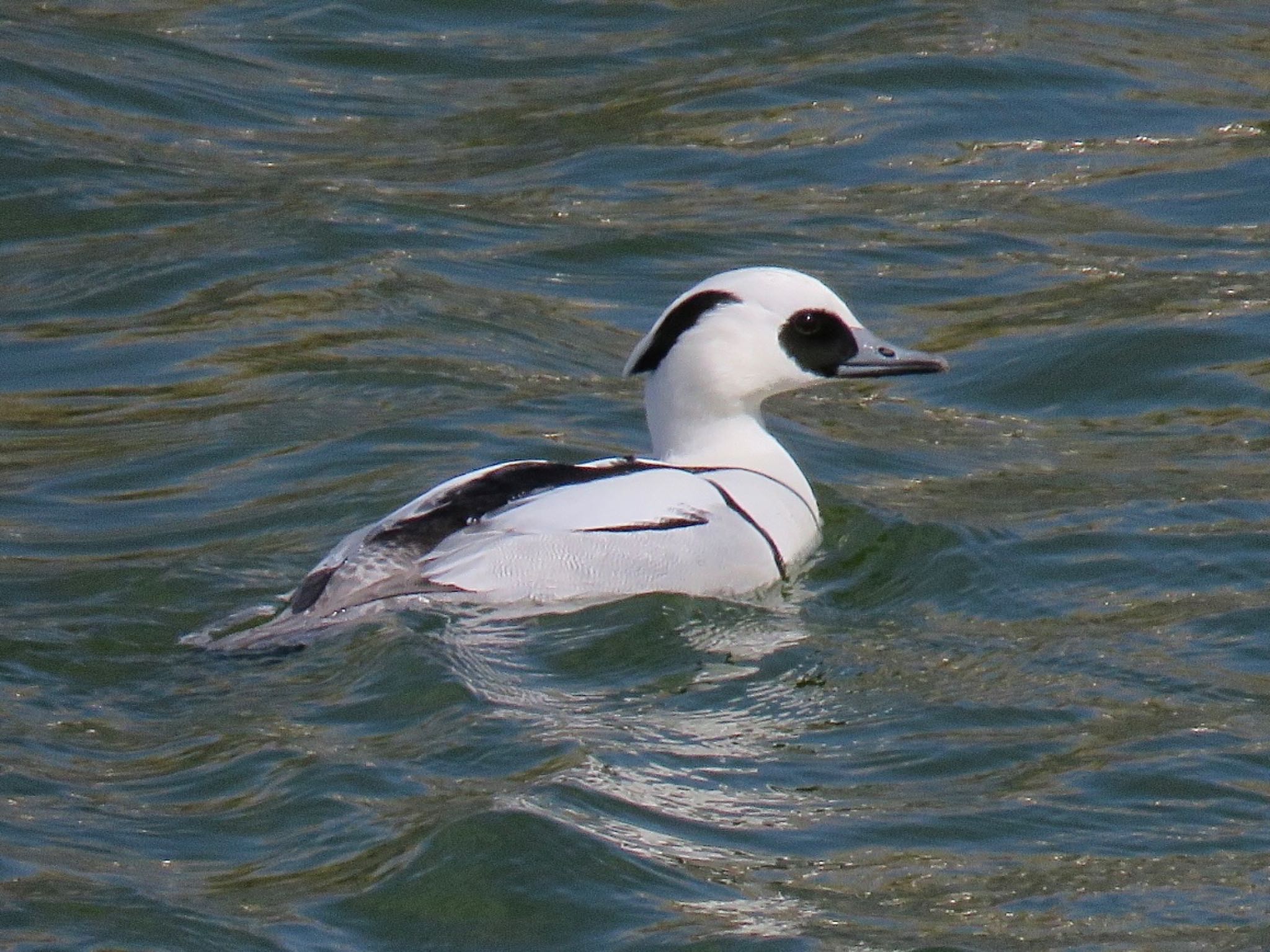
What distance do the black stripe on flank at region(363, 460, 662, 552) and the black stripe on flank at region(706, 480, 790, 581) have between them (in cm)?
37

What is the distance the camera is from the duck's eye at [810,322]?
7309mm

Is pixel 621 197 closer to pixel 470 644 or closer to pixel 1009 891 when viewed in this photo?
pixel 470 644

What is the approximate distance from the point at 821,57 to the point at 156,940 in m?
8.98

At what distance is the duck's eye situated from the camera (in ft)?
24.0

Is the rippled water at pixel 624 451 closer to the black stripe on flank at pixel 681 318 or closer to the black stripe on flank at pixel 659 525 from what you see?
the black stripe on flank at pixel 659 525

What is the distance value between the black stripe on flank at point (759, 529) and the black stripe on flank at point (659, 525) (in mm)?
196

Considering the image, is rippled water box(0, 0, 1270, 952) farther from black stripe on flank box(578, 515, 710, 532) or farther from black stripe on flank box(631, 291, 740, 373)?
black stripe on flank box(631, 291, 740, 373)

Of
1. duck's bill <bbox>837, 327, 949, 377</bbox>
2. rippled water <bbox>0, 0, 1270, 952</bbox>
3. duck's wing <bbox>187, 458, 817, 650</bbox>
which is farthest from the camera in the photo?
duck's bill <bbox>837, 327, 949, 377</bbox>

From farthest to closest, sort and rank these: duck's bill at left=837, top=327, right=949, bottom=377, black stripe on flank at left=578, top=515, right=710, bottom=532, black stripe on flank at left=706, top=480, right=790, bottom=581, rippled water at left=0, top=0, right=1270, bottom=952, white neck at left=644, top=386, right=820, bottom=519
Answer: white neck at left=644, top=386, right=820, bottom=519
duck's bill at left=837, top=327, right=949, bottom=377
black stripe on flank at left=706, top=480, right=790, bottom=581
black stripe on flank at left=578, top=515, right=710, bottom=532
rippled water at left=0, top=0, right=1270, bottom=952

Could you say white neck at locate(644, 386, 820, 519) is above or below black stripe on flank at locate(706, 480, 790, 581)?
above

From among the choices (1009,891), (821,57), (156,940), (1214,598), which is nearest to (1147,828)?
(1009,891)

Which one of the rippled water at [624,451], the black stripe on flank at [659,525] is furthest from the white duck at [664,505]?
the rippled water at [624,451]

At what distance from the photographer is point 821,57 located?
12.7 metres

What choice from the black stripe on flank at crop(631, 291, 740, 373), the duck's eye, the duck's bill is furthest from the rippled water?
the black stripe on flank at crop(631, 291, 740, 373)
